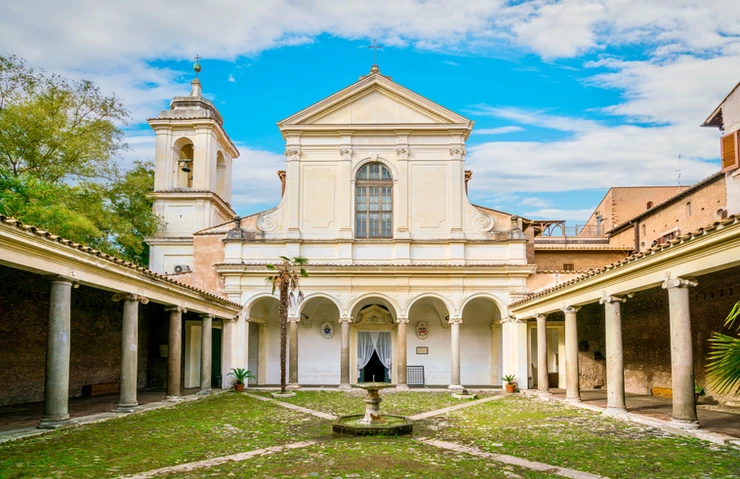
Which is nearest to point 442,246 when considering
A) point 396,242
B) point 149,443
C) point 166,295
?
point 396,242

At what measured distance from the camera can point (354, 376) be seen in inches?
1076

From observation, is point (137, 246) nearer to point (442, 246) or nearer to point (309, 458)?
point (442, 246)

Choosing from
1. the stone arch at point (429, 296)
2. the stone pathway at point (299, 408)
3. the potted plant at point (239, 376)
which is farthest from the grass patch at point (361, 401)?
the stone arch at point (429, 296)

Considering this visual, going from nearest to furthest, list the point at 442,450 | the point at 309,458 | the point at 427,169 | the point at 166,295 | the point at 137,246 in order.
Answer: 1. the point at 309,458
2. the point at 442,450
3. the point at 166,295
4. the point at 427,169
5. the point at 137,246

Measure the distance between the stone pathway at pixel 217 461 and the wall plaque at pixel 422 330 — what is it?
1597 centimetres

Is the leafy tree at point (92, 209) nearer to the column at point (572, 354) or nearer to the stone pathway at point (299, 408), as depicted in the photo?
the stone pathway at point (299, 408)

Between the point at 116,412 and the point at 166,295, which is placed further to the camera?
the point at 166,295

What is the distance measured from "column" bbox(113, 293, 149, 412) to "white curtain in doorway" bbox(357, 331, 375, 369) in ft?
42.3

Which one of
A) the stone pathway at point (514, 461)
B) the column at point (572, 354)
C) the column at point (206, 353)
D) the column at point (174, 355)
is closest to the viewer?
the stone pathway at point (514, 461)

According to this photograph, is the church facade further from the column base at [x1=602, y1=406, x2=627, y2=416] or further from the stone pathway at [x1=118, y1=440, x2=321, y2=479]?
the stone pathway at [x1=118, y1=440, x2=321, y2=479]

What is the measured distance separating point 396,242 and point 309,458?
641 inches

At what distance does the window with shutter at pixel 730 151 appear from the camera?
20.5 m

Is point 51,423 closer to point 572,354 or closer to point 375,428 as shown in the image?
point 375,428

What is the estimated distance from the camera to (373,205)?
27.0 metres
